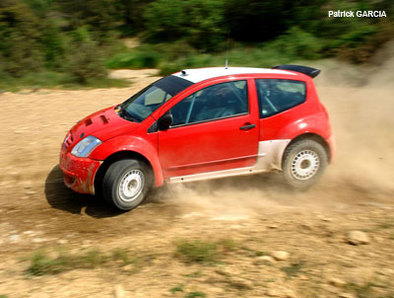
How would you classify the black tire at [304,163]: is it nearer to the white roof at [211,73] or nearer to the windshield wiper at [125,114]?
the white roof at [211,73]

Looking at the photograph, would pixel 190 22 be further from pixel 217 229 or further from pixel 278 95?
pixel 217 229

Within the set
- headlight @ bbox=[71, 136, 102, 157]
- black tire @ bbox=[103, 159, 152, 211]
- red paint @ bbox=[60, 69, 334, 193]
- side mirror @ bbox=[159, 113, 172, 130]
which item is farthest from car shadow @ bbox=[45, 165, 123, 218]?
side mirror @ bbox=[159, 113, 172, 130]

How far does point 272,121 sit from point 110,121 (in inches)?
89.3

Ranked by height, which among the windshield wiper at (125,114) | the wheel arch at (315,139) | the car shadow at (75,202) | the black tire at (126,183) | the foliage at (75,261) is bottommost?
the foliage at (75,261)

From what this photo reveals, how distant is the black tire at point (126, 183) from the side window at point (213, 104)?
77 centimetres

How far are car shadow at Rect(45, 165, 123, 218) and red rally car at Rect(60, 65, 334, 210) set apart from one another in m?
0.37

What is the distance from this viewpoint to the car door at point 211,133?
18.3 ft

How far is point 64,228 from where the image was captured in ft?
17.5

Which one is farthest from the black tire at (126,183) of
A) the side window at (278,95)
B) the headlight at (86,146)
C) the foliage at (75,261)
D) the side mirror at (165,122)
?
the side window at (278,95)

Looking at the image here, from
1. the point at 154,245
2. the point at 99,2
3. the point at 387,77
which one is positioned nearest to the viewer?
the point at 154,245

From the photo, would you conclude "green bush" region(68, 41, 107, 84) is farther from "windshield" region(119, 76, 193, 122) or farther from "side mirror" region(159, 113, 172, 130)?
"side mirror" region(159, 113, 172, 130)

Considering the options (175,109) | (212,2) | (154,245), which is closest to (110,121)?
(175,109)

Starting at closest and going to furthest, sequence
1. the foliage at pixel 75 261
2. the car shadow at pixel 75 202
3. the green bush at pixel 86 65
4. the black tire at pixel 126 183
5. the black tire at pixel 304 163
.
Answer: the foliage at pixel 75 261 → the black tire at pixel 126 183 → the car shadow at pixel 75 202 → the black tire at pixel 304 163 → the green bush at pixel 86 65

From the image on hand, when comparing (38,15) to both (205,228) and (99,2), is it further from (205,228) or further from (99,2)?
(205,228)
